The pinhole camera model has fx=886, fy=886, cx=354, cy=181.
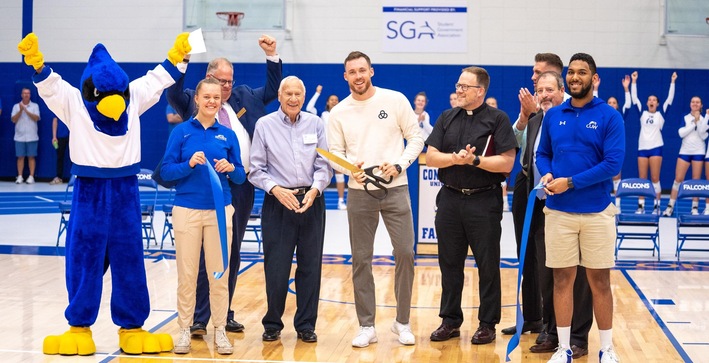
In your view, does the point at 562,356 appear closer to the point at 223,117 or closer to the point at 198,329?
the point at 198,329

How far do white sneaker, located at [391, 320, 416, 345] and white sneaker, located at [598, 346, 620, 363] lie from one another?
1.30m

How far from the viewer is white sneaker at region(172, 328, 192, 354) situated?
5.94 meters

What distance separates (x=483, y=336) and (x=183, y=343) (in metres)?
2.09

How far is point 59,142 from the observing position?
1872cm

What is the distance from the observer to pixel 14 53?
63.4 feet

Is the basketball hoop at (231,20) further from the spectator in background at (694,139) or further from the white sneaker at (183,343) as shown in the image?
the white sneaker at (183,343)

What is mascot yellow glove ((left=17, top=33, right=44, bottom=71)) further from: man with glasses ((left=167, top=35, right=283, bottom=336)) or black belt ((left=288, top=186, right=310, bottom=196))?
black belt ((left=288, top=186, right=310, bottom=196))

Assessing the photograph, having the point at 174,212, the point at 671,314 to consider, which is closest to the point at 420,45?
the point at 671,314

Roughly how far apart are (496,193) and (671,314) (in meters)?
2.15

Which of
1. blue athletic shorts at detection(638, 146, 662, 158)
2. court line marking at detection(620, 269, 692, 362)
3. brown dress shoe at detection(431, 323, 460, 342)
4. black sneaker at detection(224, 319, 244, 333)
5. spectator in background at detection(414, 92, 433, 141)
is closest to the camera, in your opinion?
court line marking at detection(620, 269, 692, 362)

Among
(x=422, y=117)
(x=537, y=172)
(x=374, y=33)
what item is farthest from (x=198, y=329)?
(x=374, y=33)

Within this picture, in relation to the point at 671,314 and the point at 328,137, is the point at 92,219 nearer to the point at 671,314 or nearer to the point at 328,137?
the point at 328,137

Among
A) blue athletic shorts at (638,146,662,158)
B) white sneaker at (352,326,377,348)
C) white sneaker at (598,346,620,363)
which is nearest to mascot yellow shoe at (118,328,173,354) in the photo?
white sneaker at (352,326,377,348)

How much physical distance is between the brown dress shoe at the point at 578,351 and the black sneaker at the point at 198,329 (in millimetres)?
2605
